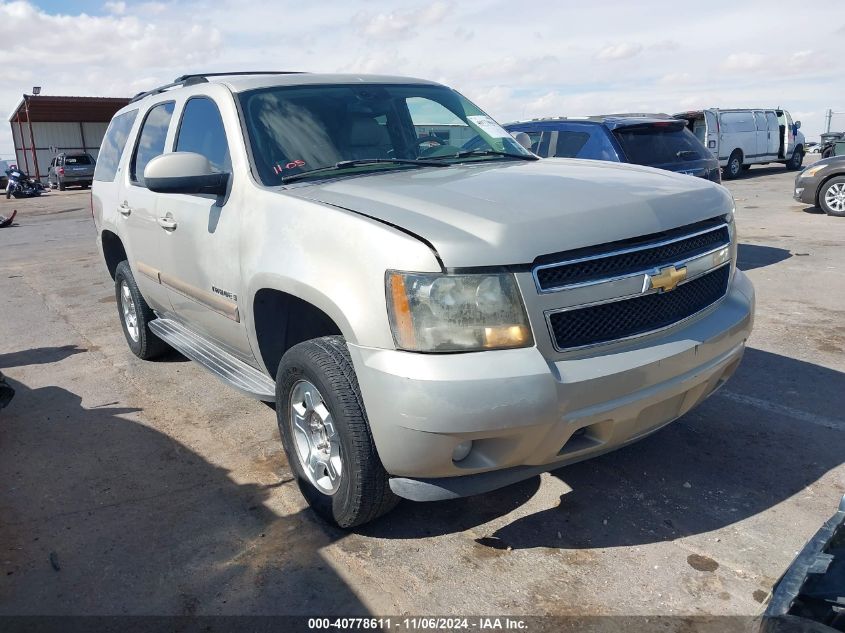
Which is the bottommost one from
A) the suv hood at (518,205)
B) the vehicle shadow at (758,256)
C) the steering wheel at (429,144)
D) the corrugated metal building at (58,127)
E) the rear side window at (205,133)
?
the vehicle shadow at (758,256)

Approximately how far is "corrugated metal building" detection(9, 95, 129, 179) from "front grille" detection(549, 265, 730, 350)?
40.1 m

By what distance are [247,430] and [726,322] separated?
2728 millimetres

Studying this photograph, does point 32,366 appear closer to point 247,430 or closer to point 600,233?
point 247,430

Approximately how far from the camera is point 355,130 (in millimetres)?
3828

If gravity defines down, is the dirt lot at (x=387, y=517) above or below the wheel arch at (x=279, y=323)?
below

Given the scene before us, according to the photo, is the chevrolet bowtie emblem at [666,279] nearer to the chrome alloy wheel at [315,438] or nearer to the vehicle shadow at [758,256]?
the chrome alloy wheel at [315,438]

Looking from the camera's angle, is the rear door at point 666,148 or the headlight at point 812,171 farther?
the headlight at point 812,171

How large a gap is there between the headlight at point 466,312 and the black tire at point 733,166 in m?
21.6

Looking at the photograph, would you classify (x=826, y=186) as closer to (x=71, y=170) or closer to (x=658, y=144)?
(x=658, y=144)

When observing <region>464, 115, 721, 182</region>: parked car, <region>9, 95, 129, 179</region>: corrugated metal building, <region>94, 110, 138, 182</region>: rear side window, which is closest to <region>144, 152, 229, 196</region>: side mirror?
<region>94, 110, 138, 182</region>: rear side window

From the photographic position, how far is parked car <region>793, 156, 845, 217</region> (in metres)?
12.8

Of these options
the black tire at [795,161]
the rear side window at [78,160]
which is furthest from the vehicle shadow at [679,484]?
the rear side window at [78,160]

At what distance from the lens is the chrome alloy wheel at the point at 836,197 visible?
12.7 meters

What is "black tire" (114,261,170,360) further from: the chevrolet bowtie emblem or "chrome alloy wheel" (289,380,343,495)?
the chevrolet bowtie emblem
